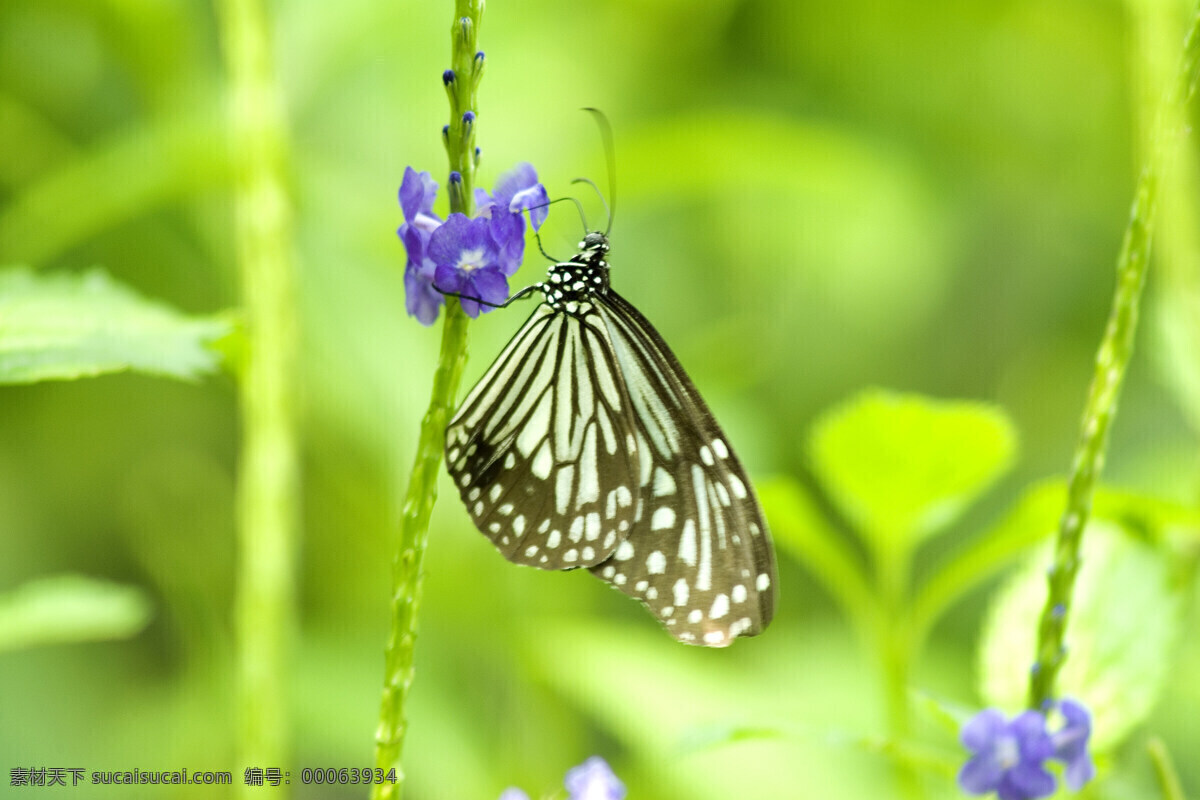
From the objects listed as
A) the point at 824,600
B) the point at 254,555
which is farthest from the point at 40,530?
the point at 824,600

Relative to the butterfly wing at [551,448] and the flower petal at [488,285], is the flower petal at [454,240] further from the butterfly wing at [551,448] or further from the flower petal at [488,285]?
the butterfly wing at [551,448]

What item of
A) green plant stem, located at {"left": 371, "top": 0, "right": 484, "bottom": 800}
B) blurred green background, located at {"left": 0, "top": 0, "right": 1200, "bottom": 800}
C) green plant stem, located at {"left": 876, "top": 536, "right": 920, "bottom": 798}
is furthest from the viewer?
blurred green background, located at {"left": 0, "top": 0, "right": 1200, "bottom": 800}

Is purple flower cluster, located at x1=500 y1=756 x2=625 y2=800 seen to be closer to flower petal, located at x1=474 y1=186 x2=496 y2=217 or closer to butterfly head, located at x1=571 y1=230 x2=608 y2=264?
flower petal, located at x1=474 y1=186 x2=496 y2=217

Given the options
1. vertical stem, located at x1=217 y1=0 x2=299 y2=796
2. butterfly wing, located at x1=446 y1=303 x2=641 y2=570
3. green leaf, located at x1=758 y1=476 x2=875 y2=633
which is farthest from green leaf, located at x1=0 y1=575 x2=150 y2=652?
green leaf, located at x1=758 y1=476 x2=875 y2=633

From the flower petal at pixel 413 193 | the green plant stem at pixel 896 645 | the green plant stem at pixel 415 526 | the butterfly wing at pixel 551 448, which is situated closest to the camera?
the green plant stem at pixel 415 526

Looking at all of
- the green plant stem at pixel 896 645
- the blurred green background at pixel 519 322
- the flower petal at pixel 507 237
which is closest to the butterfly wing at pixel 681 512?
the green plant stem at pixel 896 645

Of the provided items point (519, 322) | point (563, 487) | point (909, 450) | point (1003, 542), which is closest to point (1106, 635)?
point (1003, 542)

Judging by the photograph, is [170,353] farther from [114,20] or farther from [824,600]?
[824,600]
